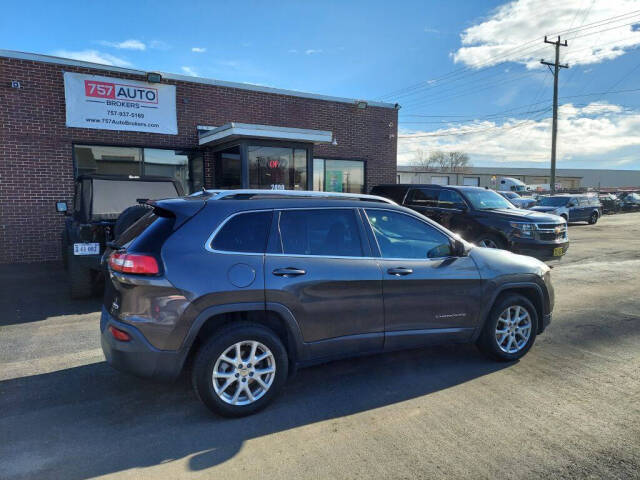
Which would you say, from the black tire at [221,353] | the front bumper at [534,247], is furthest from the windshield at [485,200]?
the black tire at [221,353]

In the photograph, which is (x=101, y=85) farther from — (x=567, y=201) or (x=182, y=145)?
(x=567, y=201)

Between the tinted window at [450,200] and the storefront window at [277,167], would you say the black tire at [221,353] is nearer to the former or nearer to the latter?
the tinted window at [450,200]

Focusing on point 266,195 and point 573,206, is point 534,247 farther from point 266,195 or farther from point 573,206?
point 573,206

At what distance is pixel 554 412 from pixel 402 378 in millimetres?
1253

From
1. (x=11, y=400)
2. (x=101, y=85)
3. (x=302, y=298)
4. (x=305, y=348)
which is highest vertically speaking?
(x=101, y=85)

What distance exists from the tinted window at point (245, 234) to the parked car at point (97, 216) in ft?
10.3

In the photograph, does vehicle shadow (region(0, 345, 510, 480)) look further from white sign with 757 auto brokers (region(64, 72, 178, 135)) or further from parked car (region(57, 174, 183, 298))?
white sign with 757 auto brokers (region(64, 72, 178, 135))

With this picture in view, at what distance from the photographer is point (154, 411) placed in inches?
135

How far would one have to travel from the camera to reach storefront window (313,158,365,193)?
14.2 metres

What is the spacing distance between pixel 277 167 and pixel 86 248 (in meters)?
6.06

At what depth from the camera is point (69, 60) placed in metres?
10.4

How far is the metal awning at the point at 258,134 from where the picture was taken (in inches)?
394

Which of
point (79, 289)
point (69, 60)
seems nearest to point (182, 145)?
point (69, 60)

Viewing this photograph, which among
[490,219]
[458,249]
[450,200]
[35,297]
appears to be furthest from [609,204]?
[35,297]
